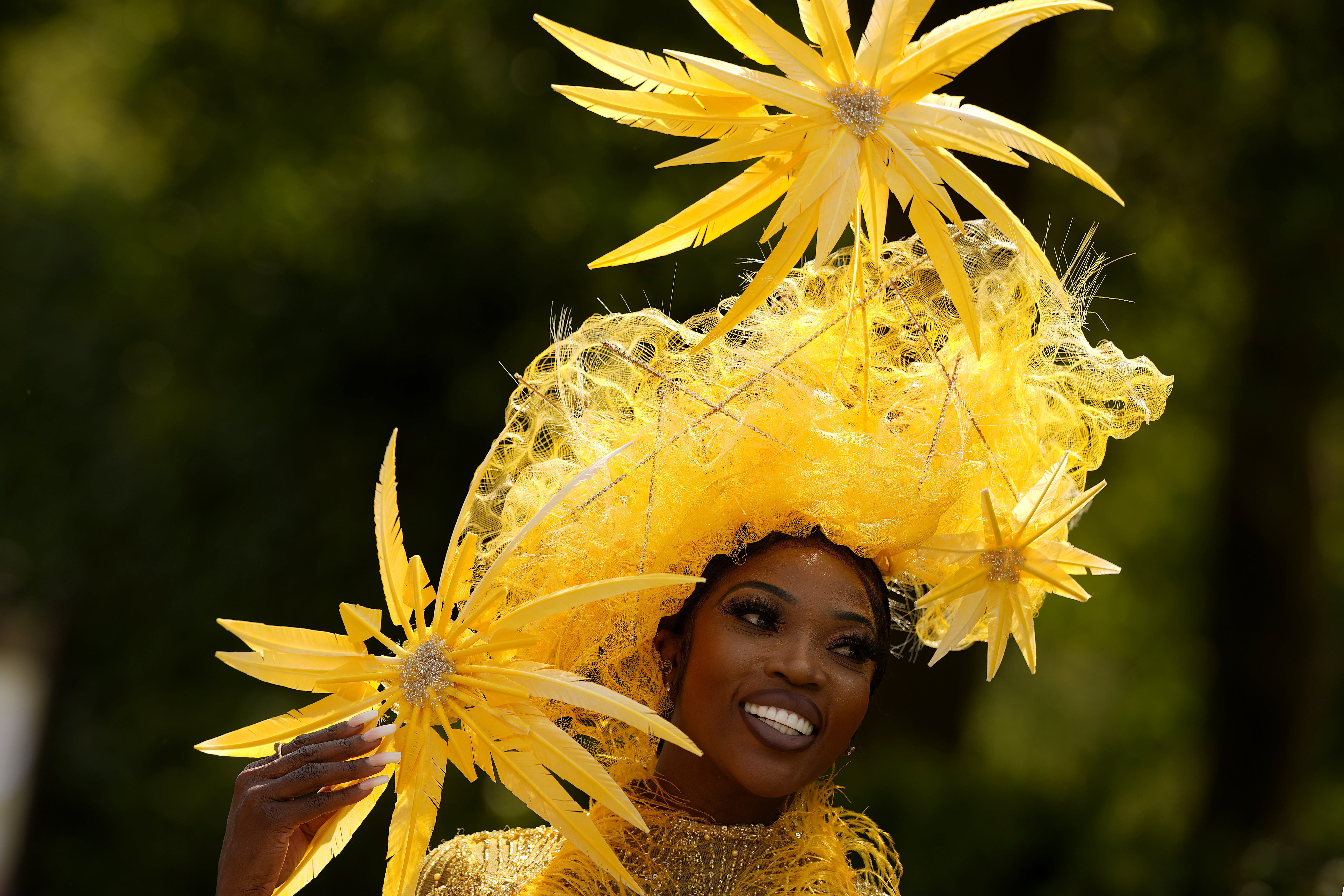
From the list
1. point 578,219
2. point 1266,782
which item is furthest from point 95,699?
point 1266,782

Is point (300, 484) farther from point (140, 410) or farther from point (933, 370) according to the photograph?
point (933, 370)

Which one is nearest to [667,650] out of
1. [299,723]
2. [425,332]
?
[299,723]

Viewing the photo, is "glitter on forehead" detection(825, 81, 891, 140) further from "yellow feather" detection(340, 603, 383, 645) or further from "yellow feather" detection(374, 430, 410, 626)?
"yellow feather" detection(340, 603, 383, 645)

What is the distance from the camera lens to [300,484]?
6301 mm

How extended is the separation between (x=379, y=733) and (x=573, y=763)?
Answer: 13.1 inches

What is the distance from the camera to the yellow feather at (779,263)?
220cm

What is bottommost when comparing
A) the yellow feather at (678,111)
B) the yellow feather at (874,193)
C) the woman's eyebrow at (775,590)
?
the woman's eyebrow at (775,590)

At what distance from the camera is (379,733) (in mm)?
2146

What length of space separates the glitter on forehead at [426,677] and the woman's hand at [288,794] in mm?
67

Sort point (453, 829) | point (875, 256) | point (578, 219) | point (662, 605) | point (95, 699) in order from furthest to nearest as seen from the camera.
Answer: point (95, 699), point (578, 219), point (453, 829), point (662, 605), point (875, 256)

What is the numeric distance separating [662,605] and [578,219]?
3.91 meters

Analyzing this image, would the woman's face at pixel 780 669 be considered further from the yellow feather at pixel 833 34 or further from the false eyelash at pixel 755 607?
the yellow feather at pixel 833 34

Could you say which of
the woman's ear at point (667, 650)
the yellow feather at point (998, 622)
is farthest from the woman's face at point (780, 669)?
the yellow feather at point (998, 622)

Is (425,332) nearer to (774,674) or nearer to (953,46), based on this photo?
(774,674)
